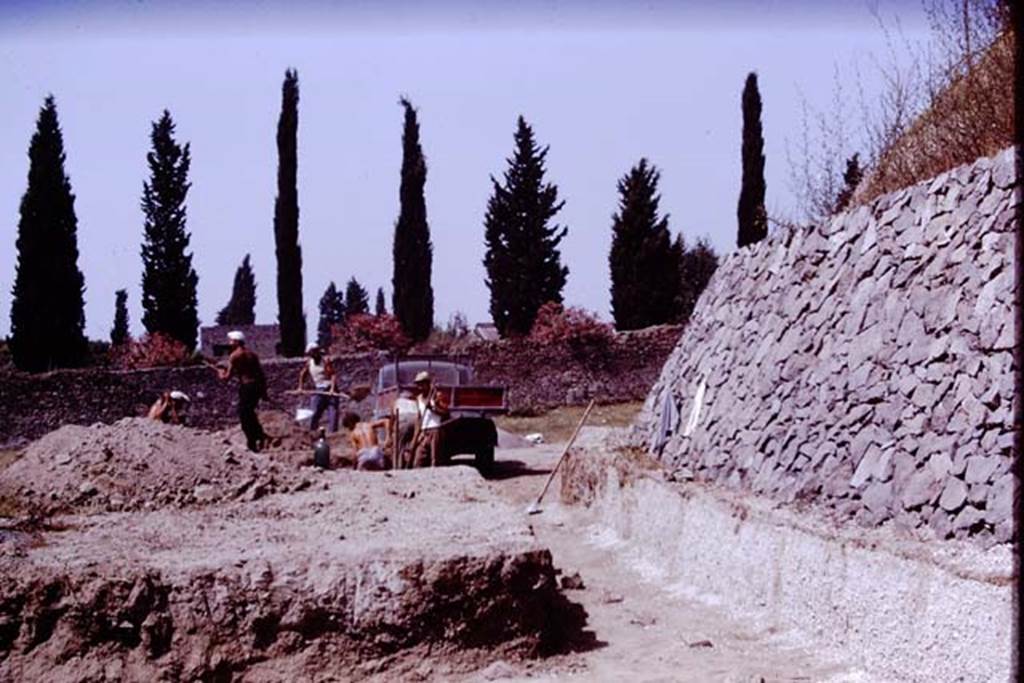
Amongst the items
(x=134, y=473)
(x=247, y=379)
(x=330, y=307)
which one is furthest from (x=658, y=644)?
(x=330, y=307)

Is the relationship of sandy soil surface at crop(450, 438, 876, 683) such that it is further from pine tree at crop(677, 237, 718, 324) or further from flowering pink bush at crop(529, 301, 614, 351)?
pine tree at crop(677, 237, 718, 324)

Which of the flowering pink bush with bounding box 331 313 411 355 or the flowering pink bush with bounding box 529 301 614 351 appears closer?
the flowering pink bush with bounding box 529 301 614 351

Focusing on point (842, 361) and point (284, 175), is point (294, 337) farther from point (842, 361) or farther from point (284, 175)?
point (842, 361)

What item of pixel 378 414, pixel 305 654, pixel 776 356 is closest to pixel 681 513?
pixel 776 356

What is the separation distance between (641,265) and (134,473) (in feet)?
73.1

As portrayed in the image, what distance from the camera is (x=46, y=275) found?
29.1 meters

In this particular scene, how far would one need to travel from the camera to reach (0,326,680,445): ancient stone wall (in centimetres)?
2462

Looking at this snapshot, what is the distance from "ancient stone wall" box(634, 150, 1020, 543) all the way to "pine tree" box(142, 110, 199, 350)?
2409 cm

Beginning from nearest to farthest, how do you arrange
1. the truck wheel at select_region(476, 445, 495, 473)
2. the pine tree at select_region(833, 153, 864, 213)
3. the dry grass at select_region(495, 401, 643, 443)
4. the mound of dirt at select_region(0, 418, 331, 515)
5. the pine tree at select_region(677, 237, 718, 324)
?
the mound of dirt at select_region(0, 418, 331, 515)
the pine tree at select_region(833, 153, 864, 213)
the truck wheel at select_region(476, 445, 495, 473)
the dry grass at select_region(495, 401, 643, 443)
the pine tree at select_region(677, 237, 718, 324)

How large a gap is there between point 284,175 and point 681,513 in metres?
23.2

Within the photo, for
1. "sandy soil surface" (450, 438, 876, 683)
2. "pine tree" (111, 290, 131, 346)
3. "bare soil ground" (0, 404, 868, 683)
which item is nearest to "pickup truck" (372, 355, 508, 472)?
"sandy soil surface" (450, 438, 876, 683)

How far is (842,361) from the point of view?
8352 mm

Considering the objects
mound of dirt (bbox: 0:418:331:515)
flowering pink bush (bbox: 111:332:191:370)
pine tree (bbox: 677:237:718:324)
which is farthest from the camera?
pine tree (bbox: 677:237:718:324)

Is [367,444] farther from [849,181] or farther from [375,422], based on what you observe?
[849,181]
